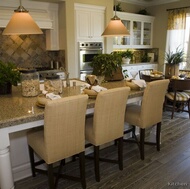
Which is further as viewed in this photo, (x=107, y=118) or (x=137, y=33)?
(x=137, y=33)

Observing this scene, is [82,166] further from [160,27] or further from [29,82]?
[160,27]

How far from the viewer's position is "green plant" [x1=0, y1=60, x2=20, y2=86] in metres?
2.15

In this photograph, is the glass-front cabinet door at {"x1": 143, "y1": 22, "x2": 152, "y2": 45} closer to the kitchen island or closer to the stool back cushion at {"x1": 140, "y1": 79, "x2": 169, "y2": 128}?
the stool back cushion at {"x1": 140, "y1": 79, "x2": 169, "y2": 128}

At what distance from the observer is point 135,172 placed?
7.94ft

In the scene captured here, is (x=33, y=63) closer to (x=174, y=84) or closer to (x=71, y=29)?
(x=71, y=29)

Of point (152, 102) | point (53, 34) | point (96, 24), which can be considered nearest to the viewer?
point (152, 102)

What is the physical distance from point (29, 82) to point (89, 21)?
313cm

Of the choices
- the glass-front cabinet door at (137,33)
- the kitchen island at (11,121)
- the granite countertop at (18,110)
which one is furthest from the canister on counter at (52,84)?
the glass-front cabinet door at (137,33)

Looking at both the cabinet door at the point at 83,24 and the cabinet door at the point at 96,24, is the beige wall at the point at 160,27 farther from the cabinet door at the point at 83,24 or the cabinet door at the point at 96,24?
the cabinet door at the point at 83,24

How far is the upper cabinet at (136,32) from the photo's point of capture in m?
5.93

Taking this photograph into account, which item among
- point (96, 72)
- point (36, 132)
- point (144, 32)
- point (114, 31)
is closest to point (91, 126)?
point (36, 132)

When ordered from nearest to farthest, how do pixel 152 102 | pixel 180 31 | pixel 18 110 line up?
pixel 18 110 → pixel 152 102 → pixel 180 31

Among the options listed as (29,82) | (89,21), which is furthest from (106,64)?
(89,21)

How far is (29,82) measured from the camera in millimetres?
2166
